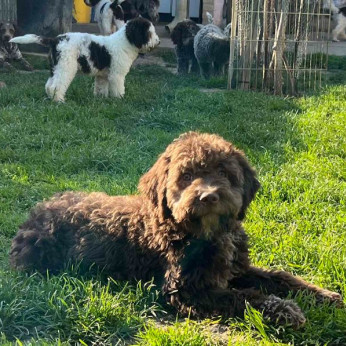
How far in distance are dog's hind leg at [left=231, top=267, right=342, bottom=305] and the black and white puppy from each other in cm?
1256

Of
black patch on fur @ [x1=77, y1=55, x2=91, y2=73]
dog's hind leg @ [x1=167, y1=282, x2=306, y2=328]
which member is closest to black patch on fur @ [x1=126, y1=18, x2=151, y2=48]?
black patch on fur @ [x1=77, y1=55, x2=91, y2=73]

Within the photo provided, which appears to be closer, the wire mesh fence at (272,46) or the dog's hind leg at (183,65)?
the wire mesh fence at (272,46)

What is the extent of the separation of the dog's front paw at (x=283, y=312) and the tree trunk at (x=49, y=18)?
12.9 meters

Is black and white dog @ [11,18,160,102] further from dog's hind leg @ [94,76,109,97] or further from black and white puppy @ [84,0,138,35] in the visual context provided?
black and white puppy @ [84,0,138,35]

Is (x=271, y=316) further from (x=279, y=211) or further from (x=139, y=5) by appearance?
(x=139, y=5)

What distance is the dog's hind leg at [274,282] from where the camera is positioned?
397 cm

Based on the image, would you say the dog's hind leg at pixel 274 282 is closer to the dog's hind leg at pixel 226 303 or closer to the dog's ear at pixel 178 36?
the dog's hind leg at pixel 226 303

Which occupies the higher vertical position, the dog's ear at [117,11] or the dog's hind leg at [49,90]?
the dog's ear at [117,11]

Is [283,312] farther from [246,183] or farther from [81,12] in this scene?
[81,12]

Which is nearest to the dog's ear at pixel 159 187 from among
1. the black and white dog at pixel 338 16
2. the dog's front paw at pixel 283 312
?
the dog's front paw at pixel 283 312

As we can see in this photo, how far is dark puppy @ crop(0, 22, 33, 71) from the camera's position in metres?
13.9

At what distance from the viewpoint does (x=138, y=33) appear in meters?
11.0

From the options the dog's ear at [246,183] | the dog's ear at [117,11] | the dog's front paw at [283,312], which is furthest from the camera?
the dog's ear at [117,11]

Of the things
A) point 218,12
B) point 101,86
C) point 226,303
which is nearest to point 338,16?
point 218,12
